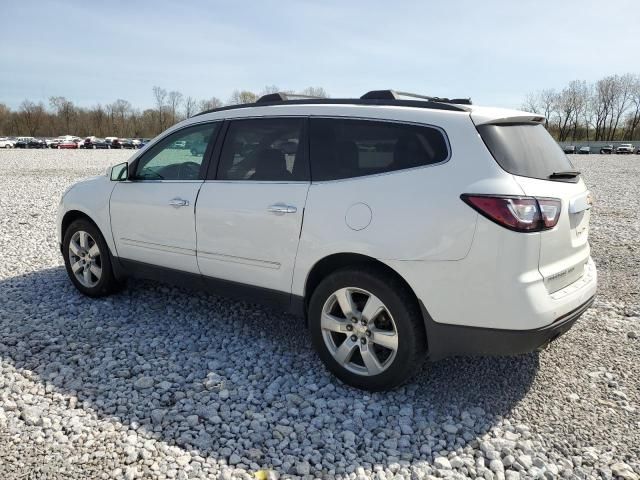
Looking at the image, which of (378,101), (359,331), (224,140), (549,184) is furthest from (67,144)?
(549,184)

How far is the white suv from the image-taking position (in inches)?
114

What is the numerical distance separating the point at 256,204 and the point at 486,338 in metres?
1.84

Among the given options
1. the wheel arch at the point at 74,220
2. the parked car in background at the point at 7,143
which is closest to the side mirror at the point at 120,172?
the wheel arch at the point at 74,220

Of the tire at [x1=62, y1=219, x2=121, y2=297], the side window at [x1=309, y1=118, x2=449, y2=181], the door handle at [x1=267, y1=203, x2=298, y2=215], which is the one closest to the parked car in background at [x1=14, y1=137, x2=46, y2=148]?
the tire at [x1=62, y1=219, x2=121, y2=297]

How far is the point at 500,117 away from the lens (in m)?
3.17

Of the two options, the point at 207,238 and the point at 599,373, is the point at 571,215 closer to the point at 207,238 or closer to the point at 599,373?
the point at 599,373

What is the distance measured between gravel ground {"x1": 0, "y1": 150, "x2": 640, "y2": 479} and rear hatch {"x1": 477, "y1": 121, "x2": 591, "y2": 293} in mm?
872

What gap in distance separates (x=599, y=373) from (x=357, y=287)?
1.98 metres

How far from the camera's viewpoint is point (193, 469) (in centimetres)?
270

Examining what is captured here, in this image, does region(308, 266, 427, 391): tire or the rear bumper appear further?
region(308, 266, 427, 391): tire

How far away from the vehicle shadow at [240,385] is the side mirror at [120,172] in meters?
1.24

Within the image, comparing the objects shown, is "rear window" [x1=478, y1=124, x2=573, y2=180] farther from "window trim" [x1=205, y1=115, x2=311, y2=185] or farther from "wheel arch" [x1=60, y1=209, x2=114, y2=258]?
"wheel arch" [x1=60, y1=209, x2=114, y2=258]

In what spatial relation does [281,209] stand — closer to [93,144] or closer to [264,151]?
[264,151]

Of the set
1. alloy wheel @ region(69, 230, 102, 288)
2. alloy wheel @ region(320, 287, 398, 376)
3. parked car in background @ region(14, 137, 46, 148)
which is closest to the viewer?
alloy wheel @ region(320, 287, 398, 376)
